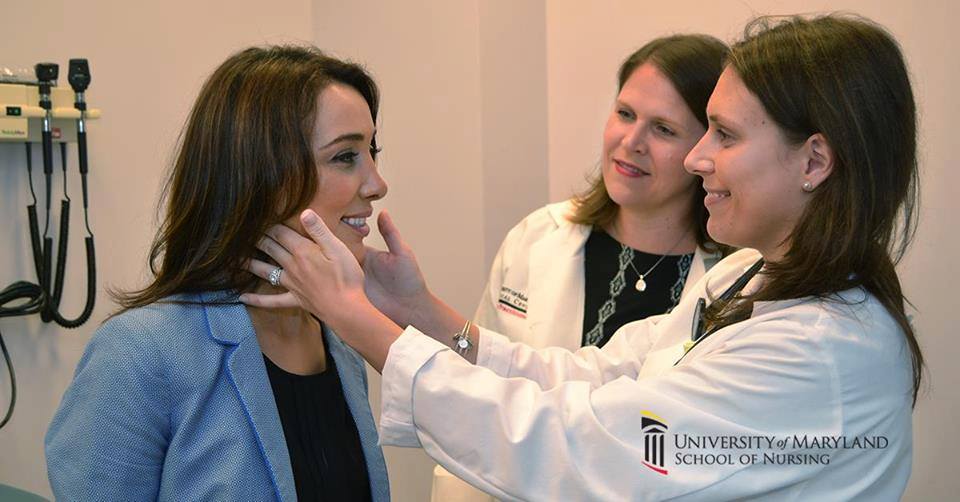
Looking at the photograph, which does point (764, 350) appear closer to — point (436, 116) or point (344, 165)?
point (344, 165)

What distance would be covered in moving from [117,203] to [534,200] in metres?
1.18

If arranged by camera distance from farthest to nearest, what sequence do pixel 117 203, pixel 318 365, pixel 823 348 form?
pixel 117 203
pixel 318 365
pixel 823 348

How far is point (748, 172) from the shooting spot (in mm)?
1320

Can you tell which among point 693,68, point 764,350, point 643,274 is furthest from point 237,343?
point 693,68

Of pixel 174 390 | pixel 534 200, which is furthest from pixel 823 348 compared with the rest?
pixel 534 200

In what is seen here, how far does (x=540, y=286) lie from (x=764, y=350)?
0.83 m

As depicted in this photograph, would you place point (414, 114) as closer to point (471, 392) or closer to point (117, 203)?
point (117, 203)

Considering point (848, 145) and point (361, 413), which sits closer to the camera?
point (848, 145)

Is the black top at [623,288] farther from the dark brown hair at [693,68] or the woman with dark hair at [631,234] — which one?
the dark brown hair at [693,68]

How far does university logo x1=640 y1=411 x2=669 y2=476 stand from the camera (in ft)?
3.99

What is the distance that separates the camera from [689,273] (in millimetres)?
1954

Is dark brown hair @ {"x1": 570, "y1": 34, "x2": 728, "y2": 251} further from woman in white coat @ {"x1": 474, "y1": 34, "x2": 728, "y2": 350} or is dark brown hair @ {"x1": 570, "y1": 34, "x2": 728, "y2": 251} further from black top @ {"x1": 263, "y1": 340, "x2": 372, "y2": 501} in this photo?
black top @ {"x1": 263, "y1": 340, "x2": 372, "y2": 501}

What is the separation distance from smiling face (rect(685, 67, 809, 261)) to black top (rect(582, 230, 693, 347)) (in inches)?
21.7

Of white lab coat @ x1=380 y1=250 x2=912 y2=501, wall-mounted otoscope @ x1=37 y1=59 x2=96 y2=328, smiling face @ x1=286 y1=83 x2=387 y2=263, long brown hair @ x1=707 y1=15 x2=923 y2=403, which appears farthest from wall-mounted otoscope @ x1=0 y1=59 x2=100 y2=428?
long brown hair @ x1=707 y1=15 x2=923 y2=403
